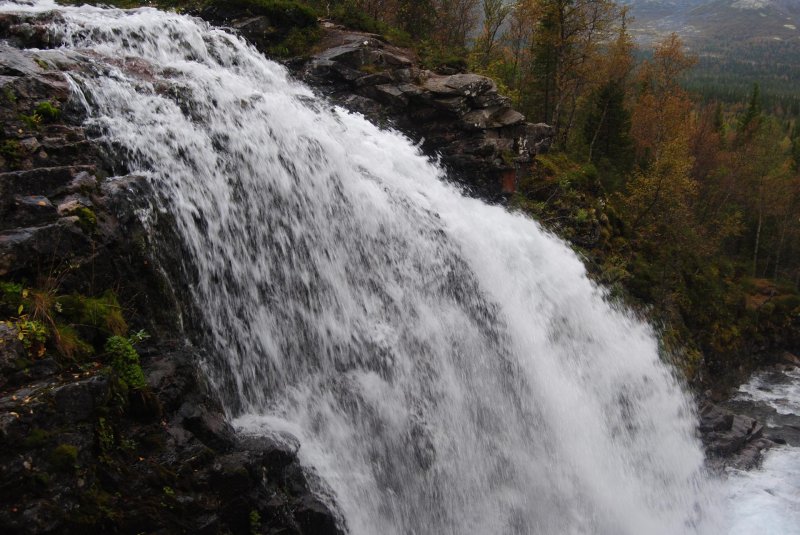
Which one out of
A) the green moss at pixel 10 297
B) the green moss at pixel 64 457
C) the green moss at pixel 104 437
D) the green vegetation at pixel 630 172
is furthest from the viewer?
the green vegetation at pixel 630 172

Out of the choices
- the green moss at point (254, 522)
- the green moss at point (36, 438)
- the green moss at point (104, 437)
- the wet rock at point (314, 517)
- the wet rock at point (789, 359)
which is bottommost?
the wet rock at point (789, 359)

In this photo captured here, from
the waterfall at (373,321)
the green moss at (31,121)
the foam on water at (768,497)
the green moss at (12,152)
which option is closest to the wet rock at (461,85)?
A: the waterfall at (373,321)

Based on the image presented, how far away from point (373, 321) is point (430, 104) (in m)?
11.0

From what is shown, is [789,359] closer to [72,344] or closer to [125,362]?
[125,362]

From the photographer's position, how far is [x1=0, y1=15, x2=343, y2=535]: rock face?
5.51 m

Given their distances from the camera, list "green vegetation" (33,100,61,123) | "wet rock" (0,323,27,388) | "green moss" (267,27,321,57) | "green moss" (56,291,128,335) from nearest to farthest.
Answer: "wet rock" (0,323,27,388) → "green moss" (56,291,128,335) → "green vegetation" (33,100,61,123) → "green moss" (267,27,321,57)

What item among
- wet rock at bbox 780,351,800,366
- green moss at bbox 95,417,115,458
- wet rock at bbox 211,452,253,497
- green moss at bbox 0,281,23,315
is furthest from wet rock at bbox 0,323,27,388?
wet rock at bbox 780,351,800,366

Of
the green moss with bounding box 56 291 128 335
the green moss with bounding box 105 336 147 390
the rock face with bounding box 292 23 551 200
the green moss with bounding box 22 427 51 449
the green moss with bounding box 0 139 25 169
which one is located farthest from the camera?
the rock face with bounding box 292 23 551 200

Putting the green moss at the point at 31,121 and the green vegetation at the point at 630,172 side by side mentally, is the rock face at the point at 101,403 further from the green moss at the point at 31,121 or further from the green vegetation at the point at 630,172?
the green vegetation at the point at 630,172

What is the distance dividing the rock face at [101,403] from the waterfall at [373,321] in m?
0.81

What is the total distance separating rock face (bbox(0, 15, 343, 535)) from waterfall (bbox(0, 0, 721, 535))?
813 millimetres

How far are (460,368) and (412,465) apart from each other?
2.63 m

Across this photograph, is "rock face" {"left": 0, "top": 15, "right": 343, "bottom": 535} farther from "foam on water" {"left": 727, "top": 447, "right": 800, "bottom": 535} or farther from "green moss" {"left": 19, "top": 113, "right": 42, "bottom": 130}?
"foam on water" {"left": 727, "top": 447, "right": 800, "bottom": 535}

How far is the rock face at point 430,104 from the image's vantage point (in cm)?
1902
